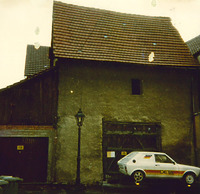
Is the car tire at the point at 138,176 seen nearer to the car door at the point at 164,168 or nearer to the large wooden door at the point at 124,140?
the car door at the point at 164,168

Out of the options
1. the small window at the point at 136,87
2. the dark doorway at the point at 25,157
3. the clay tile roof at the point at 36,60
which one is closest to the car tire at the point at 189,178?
the small window at the point at 136,87

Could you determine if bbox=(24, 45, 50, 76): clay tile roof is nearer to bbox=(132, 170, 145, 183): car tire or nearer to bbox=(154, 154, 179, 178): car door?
bbox=(132, 170, 145, 183): car tire

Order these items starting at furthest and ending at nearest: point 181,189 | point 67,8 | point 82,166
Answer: point 67,8, point 82,166, point 181,189

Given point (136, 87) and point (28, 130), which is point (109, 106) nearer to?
point (136, 87)

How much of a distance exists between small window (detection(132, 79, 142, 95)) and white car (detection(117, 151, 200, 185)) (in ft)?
13.3

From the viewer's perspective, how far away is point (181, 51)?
15000 millimetres

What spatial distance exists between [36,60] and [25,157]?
8.93m

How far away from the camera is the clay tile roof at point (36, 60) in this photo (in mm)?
17375

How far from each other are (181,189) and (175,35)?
9.97 metres

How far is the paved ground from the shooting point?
10.3m

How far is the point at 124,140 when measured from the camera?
516 inches

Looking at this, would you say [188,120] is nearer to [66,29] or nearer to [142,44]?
[142,44]

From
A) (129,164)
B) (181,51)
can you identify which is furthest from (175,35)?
(129,164)

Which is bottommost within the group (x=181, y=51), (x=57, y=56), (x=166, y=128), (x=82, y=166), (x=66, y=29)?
(x=82, y=166)
